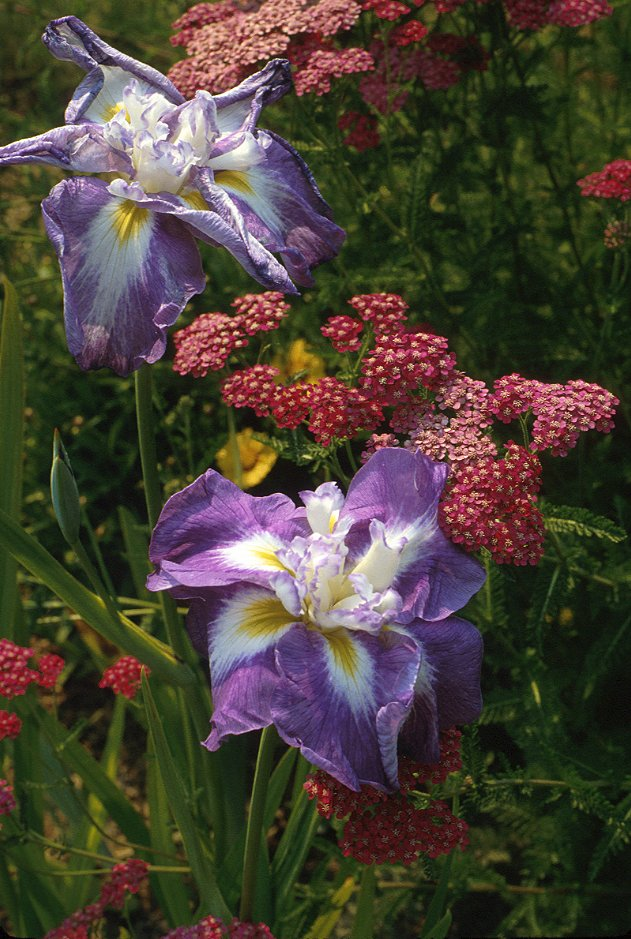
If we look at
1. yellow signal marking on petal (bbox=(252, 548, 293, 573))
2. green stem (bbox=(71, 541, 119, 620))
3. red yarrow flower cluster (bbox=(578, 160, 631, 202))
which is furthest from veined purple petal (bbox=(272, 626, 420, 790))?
red yarrow flower cluster (bbox=(578, 160, 631, 202))

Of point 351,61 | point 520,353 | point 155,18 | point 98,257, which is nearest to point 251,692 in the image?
point 98,257

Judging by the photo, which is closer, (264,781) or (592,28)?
(264,781)

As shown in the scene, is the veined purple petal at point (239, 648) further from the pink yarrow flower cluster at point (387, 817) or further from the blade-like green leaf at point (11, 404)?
the blade-like green leaf at point (11, 404)

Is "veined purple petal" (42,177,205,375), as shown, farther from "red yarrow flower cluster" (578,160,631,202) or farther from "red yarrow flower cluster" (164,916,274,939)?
"red yarrow flower cluster" (578,160,631,202)

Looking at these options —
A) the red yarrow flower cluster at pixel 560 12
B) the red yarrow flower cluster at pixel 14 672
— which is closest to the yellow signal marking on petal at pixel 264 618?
the red yarrow flower cluster at pixel 14 672

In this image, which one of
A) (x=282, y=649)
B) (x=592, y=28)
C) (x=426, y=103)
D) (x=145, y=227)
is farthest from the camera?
(x=592, y=28)

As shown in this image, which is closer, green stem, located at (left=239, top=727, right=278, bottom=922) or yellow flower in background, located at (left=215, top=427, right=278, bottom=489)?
green stem, located at (left=239, top=727, right=278, bottom=922)

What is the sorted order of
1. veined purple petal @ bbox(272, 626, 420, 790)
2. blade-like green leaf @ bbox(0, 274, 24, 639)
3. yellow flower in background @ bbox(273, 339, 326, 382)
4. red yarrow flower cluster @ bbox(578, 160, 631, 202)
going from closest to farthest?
veined purple petal @ bbox(272, 626, 420, 790), blade-like green leaf @ bbox(0, 274, 24, 639), red yarrow flower cluster @ bbox(578, 160, 631, 202), yellow flower in background @ bbox(273, 339, 326, 382)

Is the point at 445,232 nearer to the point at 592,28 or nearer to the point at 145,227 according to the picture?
the point at 592,28
